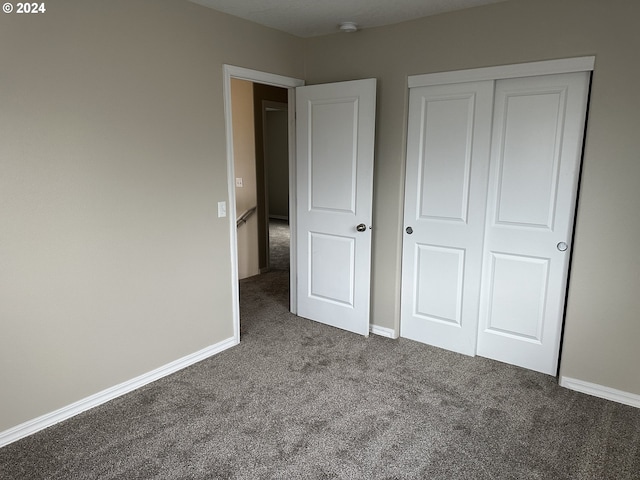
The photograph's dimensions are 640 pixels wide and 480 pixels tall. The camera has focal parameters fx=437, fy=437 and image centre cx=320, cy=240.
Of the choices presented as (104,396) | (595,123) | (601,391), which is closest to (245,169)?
(104,396)

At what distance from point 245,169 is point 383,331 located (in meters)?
2.62

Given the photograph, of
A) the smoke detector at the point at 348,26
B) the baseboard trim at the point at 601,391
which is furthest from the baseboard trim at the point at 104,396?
the smoke detector at the point at 348,26

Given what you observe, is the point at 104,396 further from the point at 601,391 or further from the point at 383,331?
the point at 601,391

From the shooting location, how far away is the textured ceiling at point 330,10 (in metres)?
2.74

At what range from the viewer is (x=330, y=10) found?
9.48 ft

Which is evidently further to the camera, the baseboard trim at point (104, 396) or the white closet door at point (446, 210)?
the white closet door at point (446, 210)

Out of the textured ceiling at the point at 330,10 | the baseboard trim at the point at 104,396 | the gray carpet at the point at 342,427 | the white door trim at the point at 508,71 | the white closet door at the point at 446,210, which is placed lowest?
the gray carpet at the point at 342,427

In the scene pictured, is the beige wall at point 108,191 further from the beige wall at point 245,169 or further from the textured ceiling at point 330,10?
the beige wall at point 245,169

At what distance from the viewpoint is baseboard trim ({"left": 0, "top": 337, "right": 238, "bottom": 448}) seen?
89.5 inches

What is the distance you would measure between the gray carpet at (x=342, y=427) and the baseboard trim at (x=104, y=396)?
0.05 m

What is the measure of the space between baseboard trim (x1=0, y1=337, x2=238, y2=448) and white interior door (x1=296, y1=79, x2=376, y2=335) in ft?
3.00

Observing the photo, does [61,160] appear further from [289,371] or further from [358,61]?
[358,61]

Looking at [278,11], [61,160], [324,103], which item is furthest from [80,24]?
[324,103]

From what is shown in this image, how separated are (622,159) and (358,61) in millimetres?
1910
